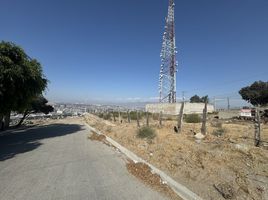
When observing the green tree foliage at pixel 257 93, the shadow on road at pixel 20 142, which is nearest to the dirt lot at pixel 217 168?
the shadow on road at pixel 20 142

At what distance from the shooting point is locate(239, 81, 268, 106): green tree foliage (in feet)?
206

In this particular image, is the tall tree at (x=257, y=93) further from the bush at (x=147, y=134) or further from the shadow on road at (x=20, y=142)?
the shadow on road at (x=20, y=142)

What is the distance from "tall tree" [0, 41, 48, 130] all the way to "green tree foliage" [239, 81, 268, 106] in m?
60.5

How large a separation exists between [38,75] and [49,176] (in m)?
12.2

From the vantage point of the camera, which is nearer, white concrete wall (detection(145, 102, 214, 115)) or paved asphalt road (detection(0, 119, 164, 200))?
paved asphalt road (detection(0, 119, 164, 200))

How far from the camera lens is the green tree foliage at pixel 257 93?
62.9 m

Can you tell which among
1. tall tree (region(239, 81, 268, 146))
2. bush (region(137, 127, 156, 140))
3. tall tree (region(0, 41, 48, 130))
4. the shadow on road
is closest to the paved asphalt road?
the shadow on road

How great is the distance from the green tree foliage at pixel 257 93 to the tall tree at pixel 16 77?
198ft

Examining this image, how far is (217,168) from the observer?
22.4 ft

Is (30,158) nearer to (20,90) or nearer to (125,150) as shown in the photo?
(125,150)

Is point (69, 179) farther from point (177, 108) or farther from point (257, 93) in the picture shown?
point (257, 93)

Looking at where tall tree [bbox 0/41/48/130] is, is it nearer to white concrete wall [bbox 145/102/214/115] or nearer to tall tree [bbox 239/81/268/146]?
white concrete wall [bbox 145/102/214/115]

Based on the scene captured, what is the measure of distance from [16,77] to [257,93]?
64532 millimetres

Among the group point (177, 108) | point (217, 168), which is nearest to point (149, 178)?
point (217, 168)
